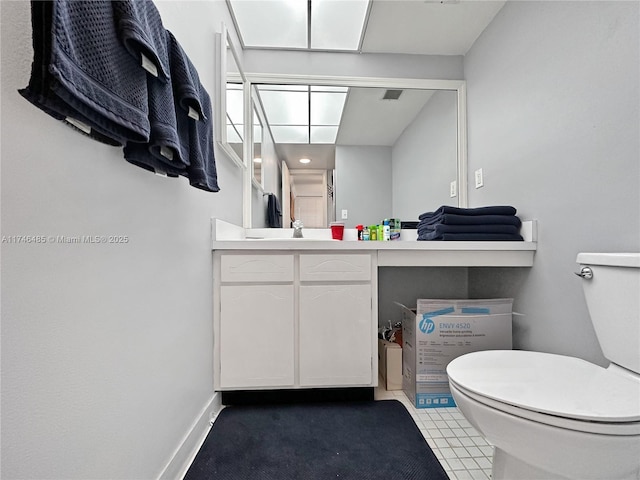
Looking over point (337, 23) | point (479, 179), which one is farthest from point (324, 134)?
point (479, 179)

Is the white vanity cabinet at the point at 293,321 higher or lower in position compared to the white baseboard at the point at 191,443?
higher

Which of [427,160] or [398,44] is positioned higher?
[398,44]

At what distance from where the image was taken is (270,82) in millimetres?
1865

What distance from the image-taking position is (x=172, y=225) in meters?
0.94

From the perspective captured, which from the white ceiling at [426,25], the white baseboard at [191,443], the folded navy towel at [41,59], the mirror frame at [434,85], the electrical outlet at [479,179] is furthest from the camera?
the mirror frame at [434,85]

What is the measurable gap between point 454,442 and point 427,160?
5.48ft

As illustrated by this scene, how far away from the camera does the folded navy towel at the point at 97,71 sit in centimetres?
40

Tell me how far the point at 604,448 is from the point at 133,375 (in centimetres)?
113

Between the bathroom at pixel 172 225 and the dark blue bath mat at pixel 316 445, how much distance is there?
0.15 meters

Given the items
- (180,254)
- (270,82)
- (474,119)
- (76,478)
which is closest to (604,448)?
(76,478)

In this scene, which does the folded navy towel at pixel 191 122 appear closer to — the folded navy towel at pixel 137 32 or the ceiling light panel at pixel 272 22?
the folded navy towel at pixel 137 32

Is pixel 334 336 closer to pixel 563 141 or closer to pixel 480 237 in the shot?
pixel 480 237

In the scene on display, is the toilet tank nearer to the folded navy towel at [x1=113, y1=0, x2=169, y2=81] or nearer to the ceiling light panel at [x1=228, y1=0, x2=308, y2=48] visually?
the folded navy towel at [x1=113, y1=0, x2=169, y2=81]

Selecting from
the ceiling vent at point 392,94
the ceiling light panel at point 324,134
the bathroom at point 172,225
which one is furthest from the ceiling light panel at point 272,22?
the ceiling vent at point 392,94
